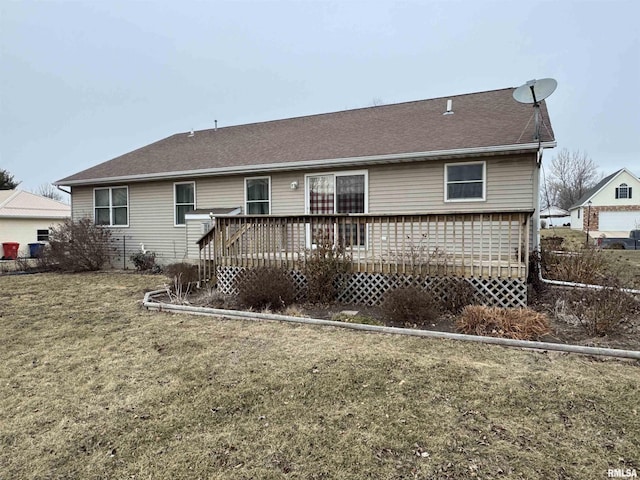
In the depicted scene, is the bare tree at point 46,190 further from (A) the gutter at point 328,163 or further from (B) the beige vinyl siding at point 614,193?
(B) the beige vinyl siding at point 614,193

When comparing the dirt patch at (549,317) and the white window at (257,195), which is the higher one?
the white window at (257,195)

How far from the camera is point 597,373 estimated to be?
363 centimetres

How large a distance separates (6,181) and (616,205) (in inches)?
1936

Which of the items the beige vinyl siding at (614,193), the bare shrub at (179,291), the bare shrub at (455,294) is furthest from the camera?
the beige vinyl siding at (614,193)

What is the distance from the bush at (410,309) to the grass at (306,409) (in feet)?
2.27

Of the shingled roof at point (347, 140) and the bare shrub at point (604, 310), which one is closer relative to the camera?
the bare shrub at point (604, 310)

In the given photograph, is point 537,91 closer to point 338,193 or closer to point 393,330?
point 338,193

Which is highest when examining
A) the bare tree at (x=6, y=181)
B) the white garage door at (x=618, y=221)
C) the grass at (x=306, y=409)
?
the bare tree at (x=6, y=181)

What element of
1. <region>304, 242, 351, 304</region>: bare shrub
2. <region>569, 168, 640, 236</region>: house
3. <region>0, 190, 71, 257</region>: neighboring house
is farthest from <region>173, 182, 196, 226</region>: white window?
<region>569, 168, 640, 236</region>: house

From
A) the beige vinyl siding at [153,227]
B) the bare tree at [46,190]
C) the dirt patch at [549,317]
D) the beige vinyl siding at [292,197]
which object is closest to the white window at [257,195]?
the beige vinyl siding at [292,197]

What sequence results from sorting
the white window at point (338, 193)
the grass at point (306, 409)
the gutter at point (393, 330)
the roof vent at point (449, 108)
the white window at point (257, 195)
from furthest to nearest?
the roof vent at point (449, 108), the white window at point (257, 195), the white window at point (338, 193), the gutter at point (393, 330), the grass at point (306, 409)

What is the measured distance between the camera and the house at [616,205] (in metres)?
30.6

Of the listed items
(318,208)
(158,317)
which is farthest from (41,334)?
(318,208)

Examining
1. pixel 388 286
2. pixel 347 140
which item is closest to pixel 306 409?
pixel 388 286
